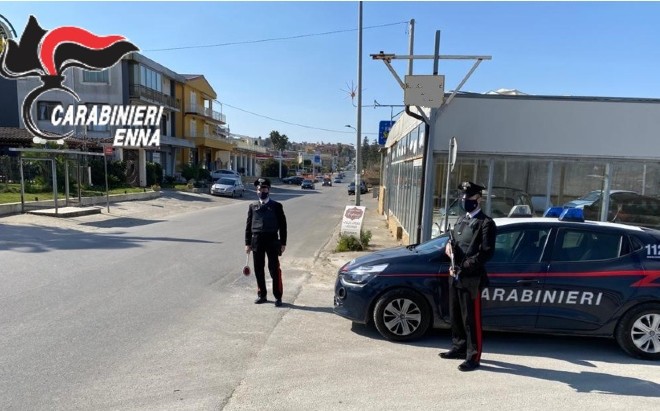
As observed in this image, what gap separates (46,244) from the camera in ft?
34.7

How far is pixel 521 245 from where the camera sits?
505cm

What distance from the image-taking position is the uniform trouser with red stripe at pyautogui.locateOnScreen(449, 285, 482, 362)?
4.43 meters

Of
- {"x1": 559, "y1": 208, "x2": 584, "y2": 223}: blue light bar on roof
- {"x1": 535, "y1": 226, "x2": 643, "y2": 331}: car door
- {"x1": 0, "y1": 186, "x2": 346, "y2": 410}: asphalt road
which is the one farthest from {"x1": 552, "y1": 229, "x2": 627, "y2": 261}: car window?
{"x1": 0, "y1": 186, "x2": 346, "y2": 410}: asphalt road

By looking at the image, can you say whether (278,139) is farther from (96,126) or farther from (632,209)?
(632,209)

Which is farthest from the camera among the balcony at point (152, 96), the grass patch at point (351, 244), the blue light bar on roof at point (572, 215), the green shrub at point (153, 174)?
the balcony at point (152, 96)

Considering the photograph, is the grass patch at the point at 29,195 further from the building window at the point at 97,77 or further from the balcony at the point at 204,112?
the balcony at the point at 204,112

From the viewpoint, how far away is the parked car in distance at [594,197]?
9367 mm

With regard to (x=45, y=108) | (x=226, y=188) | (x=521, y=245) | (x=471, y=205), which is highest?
(x=45, y=108)

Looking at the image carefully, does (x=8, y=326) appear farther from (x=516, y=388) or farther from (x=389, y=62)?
(x=389, y=62)

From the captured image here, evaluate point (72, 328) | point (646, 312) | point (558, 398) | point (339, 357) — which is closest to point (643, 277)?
point (646, 312)

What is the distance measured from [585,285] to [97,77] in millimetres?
39474

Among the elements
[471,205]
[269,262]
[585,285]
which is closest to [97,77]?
[269,262]

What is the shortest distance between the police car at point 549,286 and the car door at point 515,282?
10 millimetres

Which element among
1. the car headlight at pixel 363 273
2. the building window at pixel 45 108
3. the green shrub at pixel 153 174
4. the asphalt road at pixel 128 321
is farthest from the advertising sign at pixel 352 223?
the building window at pixel 45 108
